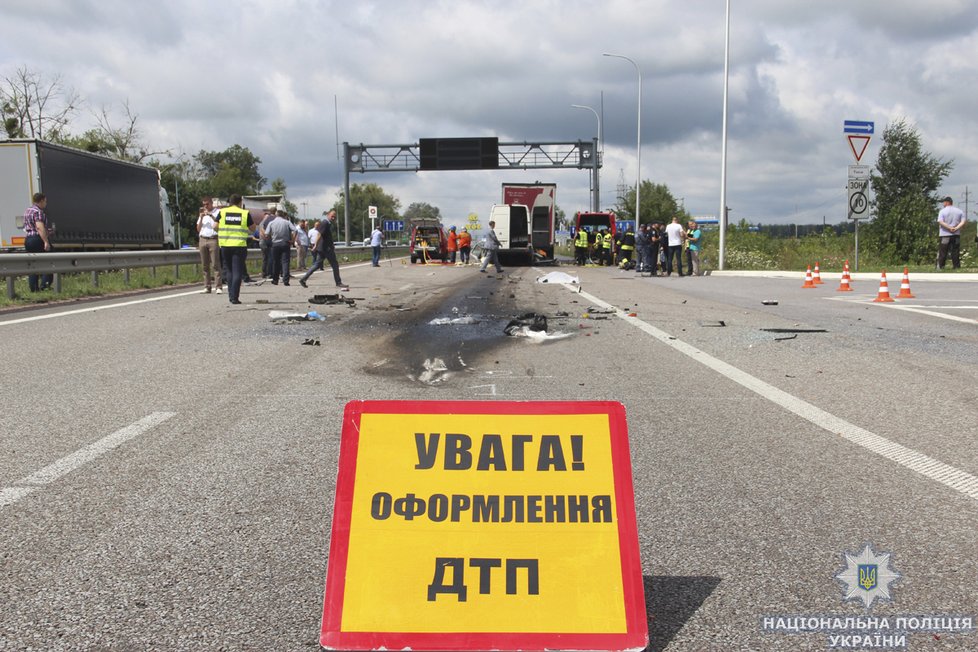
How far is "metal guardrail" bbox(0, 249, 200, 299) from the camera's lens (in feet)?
50.8

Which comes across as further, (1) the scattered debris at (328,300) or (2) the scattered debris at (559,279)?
(2) the scattered debris at (559,279)

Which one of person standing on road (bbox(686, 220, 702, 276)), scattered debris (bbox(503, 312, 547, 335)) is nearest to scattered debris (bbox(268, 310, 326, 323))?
scattered debris (bbox(503, 312, 547, 335))

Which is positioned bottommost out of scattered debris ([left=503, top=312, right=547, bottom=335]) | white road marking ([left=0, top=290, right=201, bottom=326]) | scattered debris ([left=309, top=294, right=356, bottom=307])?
scattered debris ([left=503, top=312, right=547, bottom=335])

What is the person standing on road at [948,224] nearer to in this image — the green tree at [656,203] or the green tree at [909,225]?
the green tree at [909,225]

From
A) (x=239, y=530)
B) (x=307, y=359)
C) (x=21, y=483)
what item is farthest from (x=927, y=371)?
(x=21, y=483)

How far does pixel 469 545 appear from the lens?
2.76 m

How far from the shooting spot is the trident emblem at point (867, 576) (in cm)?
315

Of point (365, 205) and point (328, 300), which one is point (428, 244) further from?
point (365, 205)

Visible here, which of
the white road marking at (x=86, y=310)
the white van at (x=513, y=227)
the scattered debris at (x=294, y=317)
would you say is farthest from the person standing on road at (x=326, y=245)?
the white van at (x=513, y=227)

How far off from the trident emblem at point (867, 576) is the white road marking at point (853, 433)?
125cm

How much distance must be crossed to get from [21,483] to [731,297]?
619 inches

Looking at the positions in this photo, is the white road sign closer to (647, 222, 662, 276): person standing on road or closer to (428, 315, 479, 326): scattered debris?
(647, 222, 662, 276): person standing on road

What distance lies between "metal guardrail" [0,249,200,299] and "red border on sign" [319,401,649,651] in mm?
14595

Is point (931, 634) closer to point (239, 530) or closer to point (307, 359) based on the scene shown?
point (239, 530)
